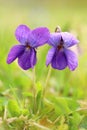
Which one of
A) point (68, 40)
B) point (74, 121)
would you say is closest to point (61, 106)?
point (74, 121)

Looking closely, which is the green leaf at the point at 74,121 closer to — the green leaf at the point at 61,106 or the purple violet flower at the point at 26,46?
the green leaf at the point at 61,106

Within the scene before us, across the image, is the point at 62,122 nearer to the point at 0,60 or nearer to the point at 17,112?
the point at 17,112

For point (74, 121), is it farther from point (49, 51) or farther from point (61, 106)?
point (49, 51)

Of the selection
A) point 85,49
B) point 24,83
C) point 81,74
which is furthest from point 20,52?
point 85,49

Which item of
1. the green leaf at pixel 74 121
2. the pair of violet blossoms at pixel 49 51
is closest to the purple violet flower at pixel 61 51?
the pair of violet blossoms at pixel 49 51

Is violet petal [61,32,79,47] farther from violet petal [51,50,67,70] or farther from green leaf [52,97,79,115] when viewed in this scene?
green leaf [52,97,79,115]

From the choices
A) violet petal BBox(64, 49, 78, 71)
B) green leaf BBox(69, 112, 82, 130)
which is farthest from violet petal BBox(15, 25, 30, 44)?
green leaf BBox(69, 112, 82, 130)
